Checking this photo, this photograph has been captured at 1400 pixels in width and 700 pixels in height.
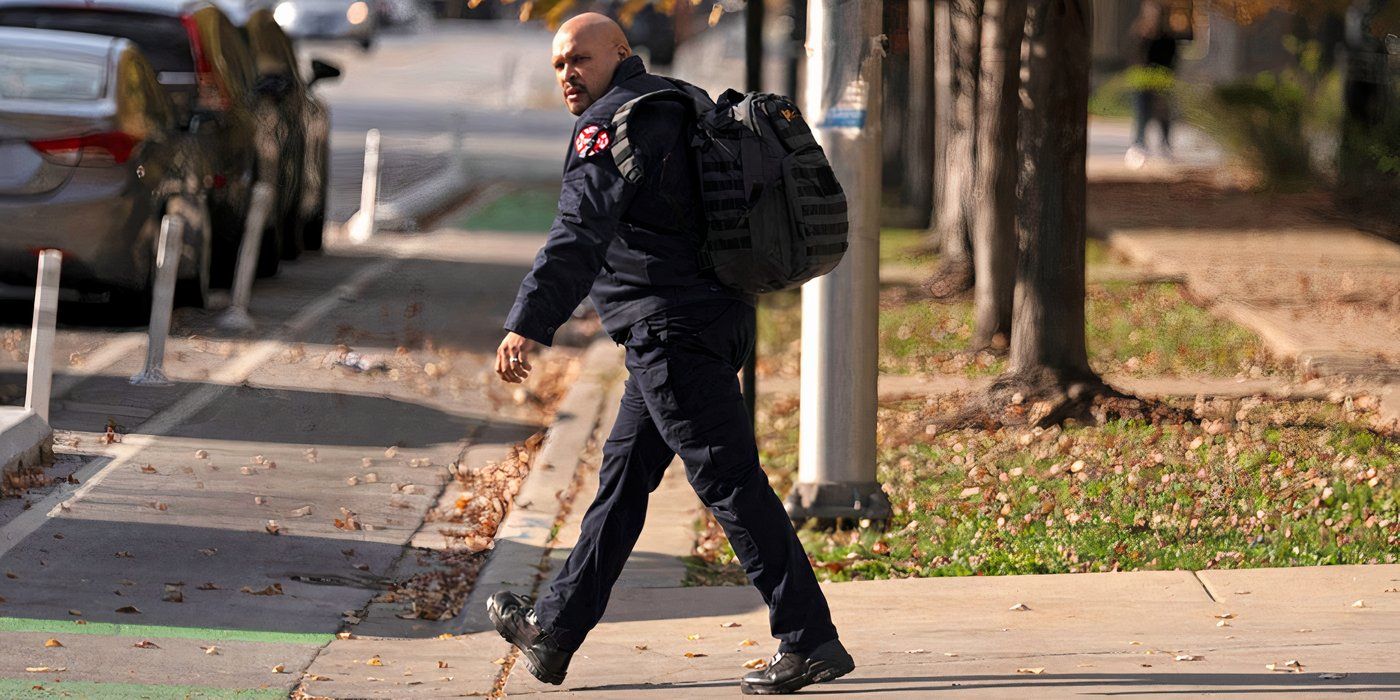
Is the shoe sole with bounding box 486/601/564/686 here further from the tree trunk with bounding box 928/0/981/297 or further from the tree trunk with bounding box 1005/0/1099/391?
the tree trunk with bounding box 928/0/981/297

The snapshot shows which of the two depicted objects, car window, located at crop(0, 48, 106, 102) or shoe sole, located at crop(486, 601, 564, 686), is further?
car window, located at crop(0, 48, 106, 102)

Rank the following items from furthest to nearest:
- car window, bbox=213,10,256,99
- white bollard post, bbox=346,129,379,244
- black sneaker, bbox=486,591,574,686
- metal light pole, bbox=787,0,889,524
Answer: white bollard post, bbox=346,129,379,244, car window, bbox=213,10,256,99, metal light pole, bbox=787,0,889,524, black sneaker, bbox=486,591,574,686

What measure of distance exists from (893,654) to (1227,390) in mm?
4498

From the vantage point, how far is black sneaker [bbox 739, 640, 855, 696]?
5316 mm

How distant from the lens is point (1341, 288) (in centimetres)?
1385

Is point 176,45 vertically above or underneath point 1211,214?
above

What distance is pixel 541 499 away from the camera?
321 inches

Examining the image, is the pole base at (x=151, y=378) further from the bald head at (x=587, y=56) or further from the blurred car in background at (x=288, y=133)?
the bald head at (x=587, y=56)

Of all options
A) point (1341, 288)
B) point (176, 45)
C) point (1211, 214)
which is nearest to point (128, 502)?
point (176, 45)

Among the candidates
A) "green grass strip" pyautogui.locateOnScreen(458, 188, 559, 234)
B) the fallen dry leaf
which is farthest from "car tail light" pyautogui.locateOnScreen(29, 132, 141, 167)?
"green grass strip" pyautogui.locateOnScreen(458, 188, 559, 234)

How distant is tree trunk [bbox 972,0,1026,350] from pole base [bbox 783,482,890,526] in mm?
3947

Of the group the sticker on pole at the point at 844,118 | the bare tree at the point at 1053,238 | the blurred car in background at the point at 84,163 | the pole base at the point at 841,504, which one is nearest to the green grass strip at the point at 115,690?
the pole base at the point at 841,504

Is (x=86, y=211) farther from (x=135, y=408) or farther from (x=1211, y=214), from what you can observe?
(x=1211, y=214)

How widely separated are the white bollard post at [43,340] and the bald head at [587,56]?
3560 millimetres
